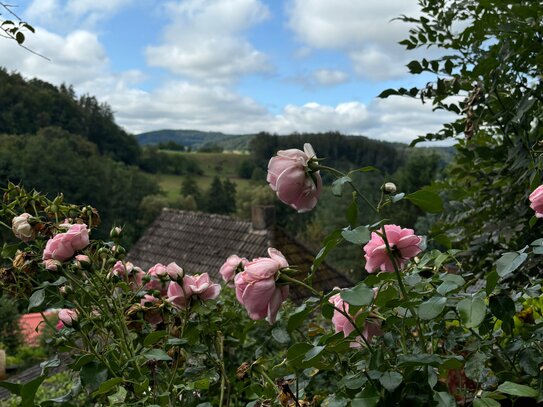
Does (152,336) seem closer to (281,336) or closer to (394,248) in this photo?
(281,336)

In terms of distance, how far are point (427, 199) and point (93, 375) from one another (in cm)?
57

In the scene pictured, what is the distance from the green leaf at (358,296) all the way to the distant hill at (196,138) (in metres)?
79.3

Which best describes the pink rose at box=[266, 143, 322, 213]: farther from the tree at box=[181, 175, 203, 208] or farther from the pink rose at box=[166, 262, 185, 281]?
the tree at box=[181, 175, 203, 208]

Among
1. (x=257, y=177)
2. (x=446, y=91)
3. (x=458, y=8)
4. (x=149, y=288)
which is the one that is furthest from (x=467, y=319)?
(x=257, y=177)

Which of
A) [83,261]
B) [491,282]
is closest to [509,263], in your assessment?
[491,282]

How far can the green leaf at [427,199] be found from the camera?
77 cm

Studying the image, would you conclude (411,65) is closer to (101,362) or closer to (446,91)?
(446,91)

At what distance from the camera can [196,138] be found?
307 ft

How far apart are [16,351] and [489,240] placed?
44.2 ft

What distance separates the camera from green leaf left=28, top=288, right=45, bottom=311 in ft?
3.25

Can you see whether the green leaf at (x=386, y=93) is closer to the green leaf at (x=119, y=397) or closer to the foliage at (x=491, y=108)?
the foliage at (x=491, y=108)

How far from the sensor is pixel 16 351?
13273mm

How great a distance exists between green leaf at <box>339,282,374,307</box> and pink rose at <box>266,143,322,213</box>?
156 millimetres

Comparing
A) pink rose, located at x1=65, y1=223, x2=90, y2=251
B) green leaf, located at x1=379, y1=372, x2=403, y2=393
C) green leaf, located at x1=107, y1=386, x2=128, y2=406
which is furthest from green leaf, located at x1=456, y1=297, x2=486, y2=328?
pink rose, located at x1=65, y1=223, x2=90, y2=251
